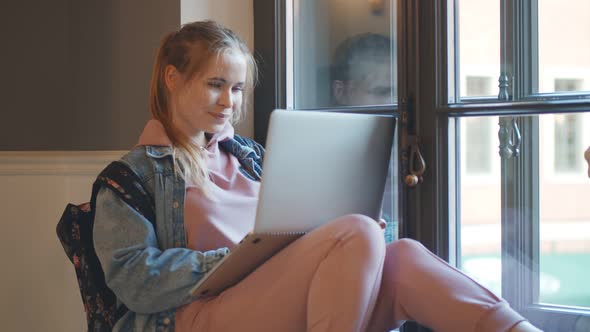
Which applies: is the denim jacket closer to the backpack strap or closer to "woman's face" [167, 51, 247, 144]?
the backpack strap

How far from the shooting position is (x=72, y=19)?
2.03 m

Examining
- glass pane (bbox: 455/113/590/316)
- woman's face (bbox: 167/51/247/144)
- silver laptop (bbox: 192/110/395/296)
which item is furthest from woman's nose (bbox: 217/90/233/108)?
glass pane (bbox: 455/113/590/316)

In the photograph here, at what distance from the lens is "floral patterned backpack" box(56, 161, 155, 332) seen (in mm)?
1420

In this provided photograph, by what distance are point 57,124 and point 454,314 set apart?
1325 millimetres

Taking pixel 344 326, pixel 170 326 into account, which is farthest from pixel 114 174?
pixel 344 326

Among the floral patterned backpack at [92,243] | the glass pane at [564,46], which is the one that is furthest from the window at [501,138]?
the floral patterned backpack at [92,243]

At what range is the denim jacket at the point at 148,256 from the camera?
1.36 meters

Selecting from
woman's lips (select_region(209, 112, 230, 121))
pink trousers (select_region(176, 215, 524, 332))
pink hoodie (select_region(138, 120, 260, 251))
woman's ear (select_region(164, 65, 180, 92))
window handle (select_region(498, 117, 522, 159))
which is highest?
woman's ear (select_region(164, 65, 180, 92))

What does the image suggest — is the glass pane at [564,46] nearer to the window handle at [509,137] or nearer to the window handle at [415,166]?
the window handle at [509,137]

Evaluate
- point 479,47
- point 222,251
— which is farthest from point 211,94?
point 479,47

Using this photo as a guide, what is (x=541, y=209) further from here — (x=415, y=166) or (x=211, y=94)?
(x=211, y=94)

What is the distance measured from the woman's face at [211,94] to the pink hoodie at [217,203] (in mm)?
67

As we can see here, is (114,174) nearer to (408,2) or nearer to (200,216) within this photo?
(200,216)

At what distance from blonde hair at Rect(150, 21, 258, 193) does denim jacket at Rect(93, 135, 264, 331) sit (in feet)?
0.24
